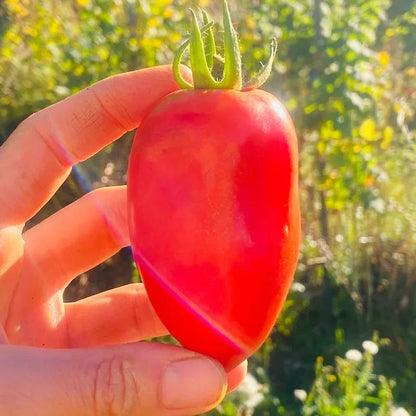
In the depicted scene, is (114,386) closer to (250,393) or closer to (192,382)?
(192,382)

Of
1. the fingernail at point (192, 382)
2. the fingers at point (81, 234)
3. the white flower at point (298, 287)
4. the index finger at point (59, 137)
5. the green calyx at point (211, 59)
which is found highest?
the green calyx at point (211, 59)

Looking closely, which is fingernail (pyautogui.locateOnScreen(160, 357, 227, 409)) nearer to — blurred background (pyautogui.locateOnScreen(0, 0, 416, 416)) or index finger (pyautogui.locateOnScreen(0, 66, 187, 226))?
index finger (pyautogui.locateOnScreen(0, 66, 187, 226))

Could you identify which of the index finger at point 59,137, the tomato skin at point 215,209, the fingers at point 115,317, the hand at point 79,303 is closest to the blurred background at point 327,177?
the fingers at point 115,317

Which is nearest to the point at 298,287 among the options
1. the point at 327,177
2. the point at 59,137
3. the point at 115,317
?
the point at 327,177

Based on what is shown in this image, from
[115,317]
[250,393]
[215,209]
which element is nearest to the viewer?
[215,209]

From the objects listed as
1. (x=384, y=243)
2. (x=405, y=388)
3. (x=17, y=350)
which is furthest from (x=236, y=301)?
(x=384, y=243)

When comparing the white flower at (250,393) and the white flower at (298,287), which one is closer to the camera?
the white flower at (250,393)

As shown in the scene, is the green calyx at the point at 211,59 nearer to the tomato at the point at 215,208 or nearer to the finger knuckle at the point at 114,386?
the tomato at the point at 215,208

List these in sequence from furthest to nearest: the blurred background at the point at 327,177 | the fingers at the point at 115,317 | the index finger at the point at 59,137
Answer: the blurred background at the point at 327,177, the fingers at the point at 115,317, the index finger at the point at 59,137
